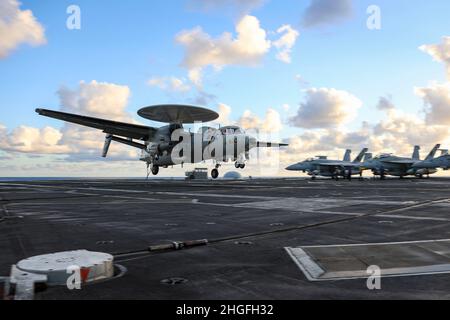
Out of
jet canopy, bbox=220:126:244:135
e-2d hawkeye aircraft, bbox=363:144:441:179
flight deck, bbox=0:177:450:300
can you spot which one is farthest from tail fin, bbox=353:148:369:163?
flight deck, bbox=0:177:450:300

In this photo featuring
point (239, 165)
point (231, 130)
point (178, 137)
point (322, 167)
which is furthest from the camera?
point (322, 167)

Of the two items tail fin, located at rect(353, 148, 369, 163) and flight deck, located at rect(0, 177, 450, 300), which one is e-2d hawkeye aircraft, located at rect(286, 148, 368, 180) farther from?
flight deck, located at rect(0, 177, 450, 300)

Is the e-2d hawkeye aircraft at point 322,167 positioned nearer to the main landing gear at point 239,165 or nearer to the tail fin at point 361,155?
the tail fin at point 361,155

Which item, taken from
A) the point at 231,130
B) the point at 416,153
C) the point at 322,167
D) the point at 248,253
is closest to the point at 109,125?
the point at 231,130

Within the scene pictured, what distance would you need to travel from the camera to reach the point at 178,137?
4094 cm

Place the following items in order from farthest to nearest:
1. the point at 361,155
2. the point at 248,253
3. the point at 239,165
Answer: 1. the point at 361,155
2. the point at 239,165
3. the point at 248,253

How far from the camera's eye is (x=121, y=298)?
4.26 metres

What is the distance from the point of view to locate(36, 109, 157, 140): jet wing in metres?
38.6

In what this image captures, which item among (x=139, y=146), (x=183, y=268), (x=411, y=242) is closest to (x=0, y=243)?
(x=183, y=268)

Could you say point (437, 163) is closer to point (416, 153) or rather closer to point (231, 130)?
point (416, 153)

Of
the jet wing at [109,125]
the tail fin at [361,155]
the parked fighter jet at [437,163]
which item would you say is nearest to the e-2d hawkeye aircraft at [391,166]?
the parked fighter jet at [437,163]

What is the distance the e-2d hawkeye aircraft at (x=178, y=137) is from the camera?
3738 centimetres

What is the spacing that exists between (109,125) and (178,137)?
8.05 m
